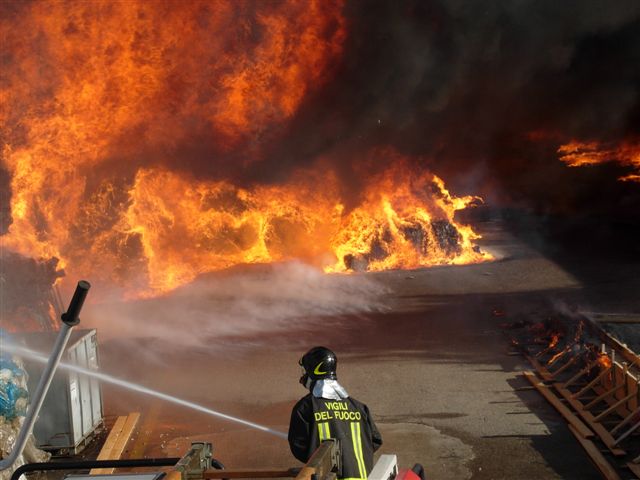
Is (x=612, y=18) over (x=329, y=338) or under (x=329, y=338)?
over

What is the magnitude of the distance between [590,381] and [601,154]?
20.4m

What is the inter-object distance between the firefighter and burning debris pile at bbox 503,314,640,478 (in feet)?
13.8

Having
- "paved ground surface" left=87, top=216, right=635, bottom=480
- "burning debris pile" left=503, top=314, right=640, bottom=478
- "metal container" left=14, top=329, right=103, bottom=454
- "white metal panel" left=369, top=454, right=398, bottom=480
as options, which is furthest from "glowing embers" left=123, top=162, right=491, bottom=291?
"white metal panel" left=369, top=454, right=398, bottom=480

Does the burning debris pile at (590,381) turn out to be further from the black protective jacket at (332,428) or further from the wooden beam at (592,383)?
the black protective jacket at (332,428)

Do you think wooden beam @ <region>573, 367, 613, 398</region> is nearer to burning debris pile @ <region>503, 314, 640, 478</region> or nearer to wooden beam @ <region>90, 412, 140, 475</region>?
burning debris pile @ <region>503, 314, 640, 478</region>

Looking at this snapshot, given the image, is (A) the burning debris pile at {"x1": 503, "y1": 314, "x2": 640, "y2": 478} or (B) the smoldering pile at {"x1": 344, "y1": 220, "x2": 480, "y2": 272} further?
(B) the smoldering pile at {"x1": 344, "y1": 220, "x2": 480, "y2": 272}

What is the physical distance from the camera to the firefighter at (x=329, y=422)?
4797 mm

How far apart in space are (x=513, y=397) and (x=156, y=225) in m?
14.4

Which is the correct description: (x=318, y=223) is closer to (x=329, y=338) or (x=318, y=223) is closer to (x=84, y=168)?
(x=84, y=168)

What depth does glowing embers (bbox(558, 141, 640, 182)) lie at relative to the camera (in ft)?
94.6

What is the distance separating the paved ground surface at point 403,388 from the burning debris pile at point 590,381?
25 centimetres

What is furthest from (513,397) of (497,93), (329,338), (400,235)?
(497,93)

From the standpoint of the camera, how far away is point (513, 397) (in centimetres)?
1079

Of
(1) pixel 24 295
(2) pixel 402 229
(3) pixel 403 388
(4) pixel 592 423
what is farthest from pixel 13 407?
(2) pixel 402 229
